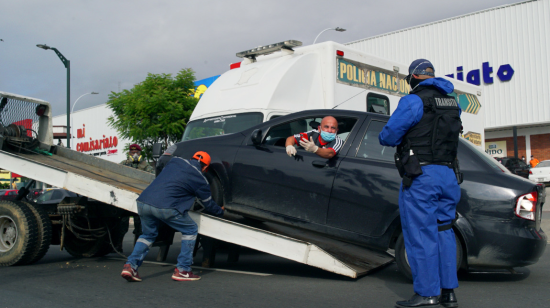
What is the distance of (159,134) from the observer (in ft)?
52.3

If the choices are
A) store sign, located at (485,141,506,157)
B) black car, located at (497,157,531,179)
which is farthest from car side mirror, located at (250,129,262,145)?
store sign, located at (485,141,506,157)

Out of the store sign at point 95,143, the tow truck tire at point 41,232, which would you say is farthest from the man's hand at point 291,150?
the store sign at point 95,143

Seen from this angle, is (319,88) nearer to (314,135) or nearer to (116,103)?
(314,135)

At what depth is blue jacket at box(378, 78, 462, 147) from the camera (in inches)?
143

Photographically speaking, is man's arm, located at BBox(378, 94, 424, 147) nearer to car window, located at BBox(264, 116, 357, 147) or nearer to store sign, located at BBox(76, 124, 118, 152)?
car window, located at BBox(264, 116, 357, 147)

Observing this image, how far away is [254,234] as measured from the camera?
4797 millimetres

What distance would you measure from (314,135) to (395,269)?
1881 millimetres

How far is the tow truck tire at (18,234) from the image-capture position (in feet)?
18.9

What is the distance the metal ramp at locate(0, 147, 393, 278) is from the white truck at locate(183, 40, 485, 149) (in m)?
2.51

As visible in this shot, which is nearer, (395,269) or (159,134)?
(395,269)

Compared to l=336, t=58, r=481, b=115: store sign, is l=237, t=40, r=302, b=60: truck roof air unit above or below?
above

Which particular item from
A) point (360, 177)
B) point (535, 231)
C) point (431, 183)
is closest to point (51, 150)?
point (360, 177)

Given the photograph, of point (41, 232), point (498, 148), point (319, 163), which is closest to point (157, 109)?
point (41, 232)

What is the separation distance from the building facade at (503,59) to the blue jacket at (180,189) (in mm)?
30739
